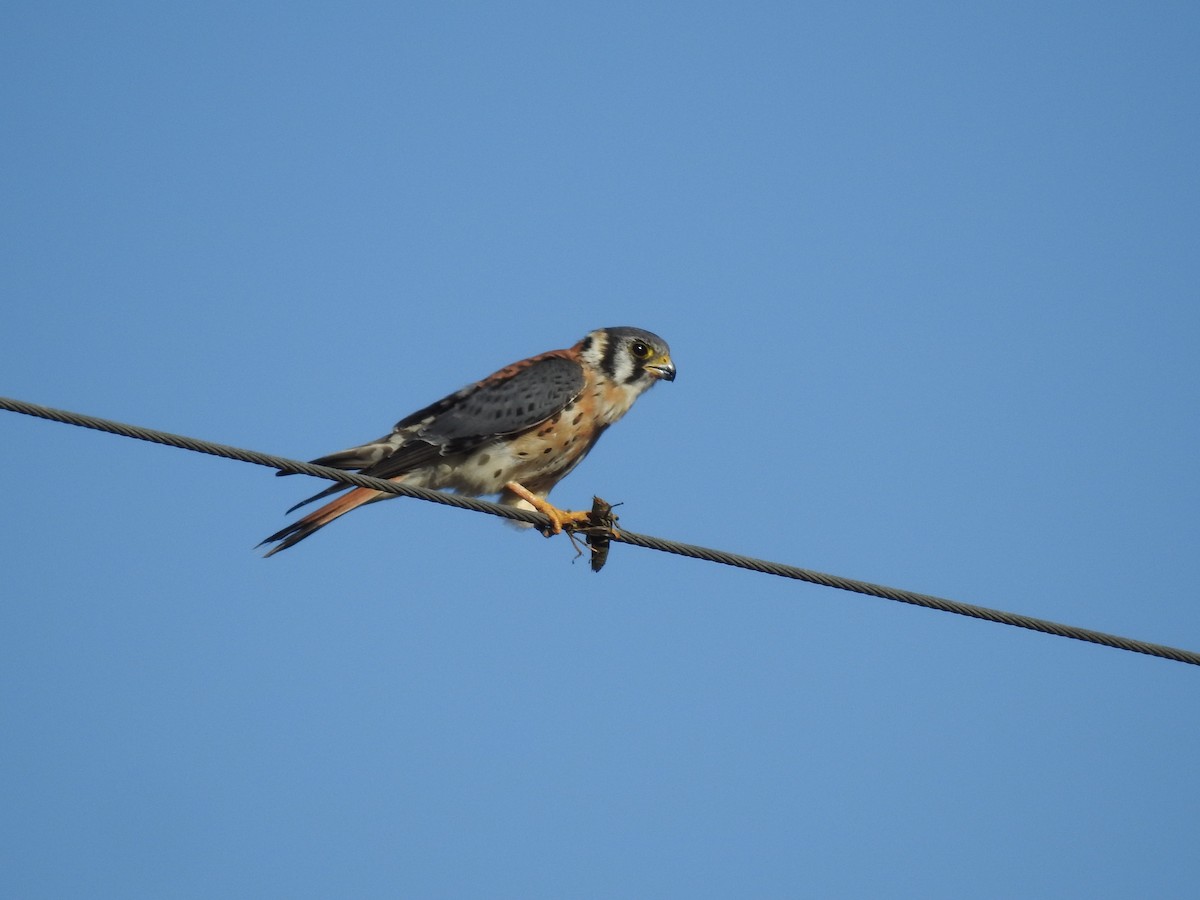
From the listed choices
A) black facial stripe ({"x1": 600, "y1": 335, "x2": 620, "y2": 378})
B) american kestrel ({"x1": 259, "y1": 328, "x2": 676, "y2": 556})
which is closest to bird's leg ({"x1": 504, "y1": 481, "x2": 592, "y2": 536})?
american kestrel ({"x1": 259, "y1": 328, "x2": 676, "y2": 556})

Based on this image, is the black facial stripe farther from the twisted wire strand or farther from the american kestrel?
the twisted wire strand

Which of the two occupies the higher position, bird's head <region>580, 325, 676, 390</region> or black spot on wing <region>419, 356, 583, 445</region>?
bird's head <region>580, 325, 676, 390</region>

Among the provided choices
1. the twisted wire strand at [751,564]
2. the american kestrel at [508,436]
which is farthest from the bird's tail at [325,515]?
the twisted wire strand at [751,564]

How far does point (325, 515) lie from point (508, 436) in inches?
34.9

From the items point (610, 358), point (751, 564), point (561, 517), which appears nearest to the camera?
point (751, 564)

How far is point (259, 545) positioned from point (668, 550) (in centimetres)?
192

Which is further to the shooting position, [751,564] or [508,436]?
[508,436]

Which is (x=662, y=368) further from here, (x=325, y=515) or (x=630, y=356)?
(x=325, y=515)

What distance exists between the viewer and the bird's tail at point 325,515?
5.48 metres

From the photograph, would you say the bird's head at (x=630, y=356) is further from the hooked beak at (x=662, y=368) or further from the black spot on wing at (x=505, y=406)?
the black spot on wing at (x=505, y=406)

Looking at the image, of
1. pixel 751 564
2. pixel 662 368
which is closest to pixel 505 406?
pixel 662 368

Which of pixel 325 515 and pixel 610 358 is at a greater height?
pixel 610 358

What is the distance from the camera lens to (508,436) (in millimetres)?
5965

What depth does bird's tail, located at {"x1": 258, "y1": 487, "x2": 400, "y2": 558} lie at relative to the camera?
5.48m
